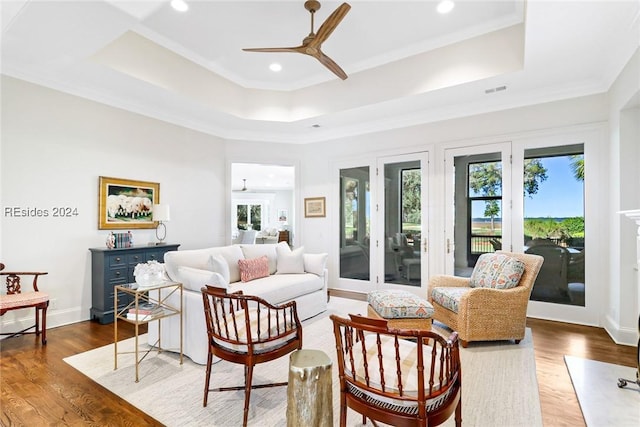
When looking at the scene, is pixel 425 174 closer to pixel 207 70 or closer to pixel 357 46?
pixel 357 46

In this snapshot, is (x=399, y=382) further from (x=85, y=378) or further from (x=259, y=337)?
(x=85, y=378)

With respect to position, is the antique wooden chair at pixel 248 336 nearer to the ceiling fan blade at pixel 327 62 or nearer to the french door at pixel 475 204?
the ceiling fan blade at pixel 327 62

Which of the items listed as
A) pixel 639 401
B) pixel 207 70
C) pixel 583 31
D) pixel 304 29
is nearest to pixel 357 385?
pixel 639 401

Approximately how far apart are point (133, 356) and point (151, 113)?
11.2 ft

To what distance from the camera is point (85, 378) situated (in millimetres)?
2602

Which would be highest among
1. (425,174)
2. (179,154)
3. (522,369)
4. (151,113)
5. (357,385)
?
(151,113)

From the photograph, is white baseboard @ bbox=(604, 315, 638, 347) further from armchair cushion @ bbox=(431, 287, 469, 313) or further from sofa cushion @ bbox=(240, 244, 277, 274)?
sofa cushion @ bbox=(240, 244, 277, 274)

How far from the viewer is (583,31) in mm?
2850

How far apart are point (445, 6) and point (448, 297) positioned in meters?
3.04

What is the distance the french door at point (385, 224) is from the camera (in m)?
5.11

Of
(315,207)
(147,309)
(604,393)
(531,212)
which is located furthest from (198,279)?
(531,212)

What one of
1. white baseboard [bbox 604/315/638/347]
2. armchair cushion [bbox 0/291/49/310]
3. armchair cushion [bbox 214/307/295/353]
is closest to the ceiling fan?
armchair cushion [bbox 214/307/295/353]

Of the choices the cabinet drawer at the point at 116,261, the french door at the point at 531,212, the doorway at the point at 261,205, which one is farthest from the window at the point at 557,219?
the doorway at the point at 261,205

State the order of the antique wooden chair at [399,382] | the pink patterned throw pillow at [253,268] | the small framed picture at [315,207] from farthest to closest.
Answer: the small framed picture at [315,207] → the pink patterned throw pillow at [253,268] → the antique wooden chair at [399,382]
